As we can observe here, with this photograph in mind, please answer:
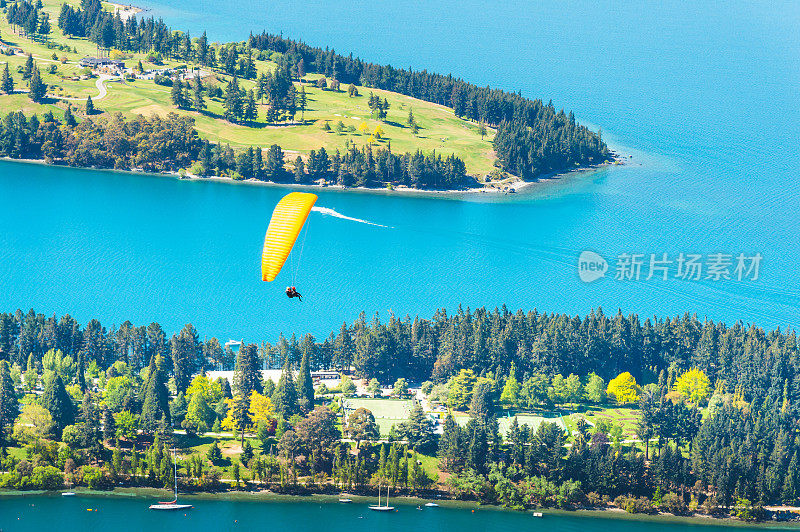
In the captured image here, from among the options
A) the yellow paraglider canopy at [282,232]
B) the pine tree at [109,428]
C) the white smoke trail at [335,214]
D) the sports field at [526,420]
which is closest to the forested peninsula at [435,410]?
the pine tree at [109,428]

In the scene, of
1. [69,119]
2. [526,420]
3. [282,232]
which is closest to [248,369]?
[526,420]

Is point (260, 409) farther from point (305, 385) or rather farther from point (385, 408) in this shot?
point (385, 408)

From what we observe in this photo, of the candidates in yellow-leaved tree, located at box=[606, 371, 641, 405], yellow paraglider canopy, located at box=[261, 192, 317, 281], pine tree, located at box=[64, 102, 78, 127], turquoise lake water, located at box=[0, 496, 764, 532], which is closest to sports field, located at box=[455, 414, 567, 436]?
yellow-leaved tree, located at box=[606, 371, 641, 405]

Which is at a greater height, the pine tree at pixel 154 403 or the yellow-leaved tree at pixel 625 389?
the yellow-leaved tree at pixel 625 389

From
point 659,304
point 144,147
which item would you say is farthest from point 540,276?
point 144,147

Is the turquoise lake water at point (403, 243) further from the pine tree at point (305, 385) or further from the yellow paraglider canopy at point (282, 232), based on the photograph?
the yellow paraglider canopy at point (282, 232)

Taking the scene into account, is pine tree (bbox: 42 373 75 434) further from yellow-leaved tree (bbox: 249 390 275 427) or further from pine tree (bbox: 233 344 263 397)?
yellow-leaved tree (bbox: 249 390 275 427)

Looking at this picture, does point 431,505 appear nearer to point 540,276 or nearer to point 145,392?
point 145,392
